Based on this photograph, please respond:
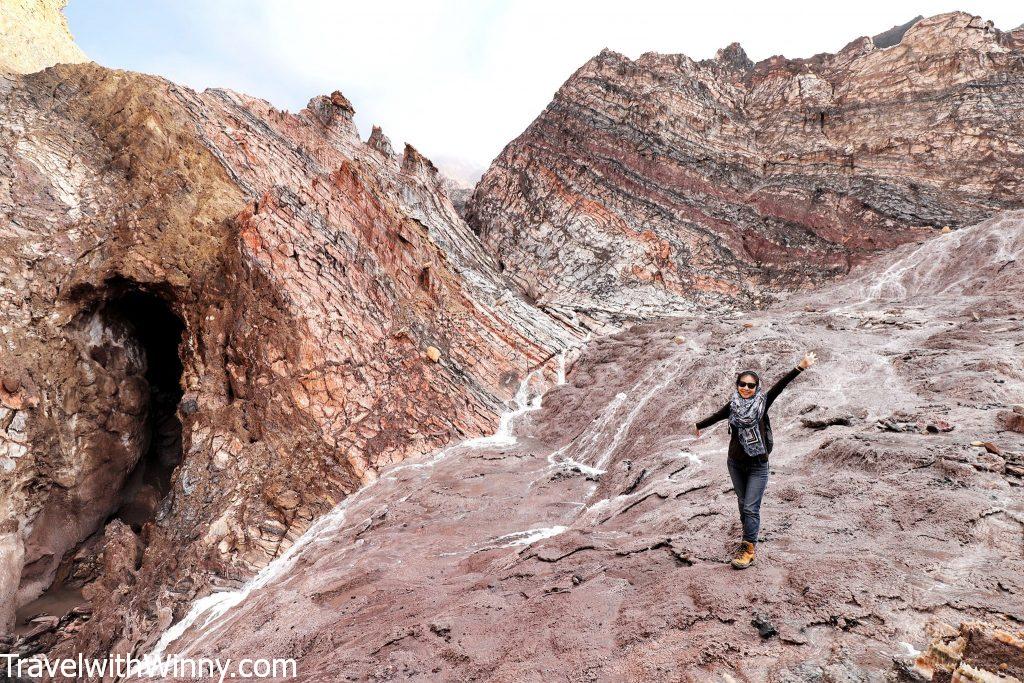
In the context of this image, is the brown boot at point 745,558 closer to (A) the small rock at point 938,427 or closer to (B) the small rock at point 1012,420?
(A) the small rock at point 938,427

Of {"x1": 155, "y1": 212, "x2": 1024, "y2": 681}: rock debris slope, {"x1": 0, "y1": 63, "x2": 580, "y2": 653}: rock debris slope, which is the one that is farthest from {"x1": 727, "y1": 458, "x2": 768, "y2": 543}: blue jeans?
{"x1": 0, "y1": 63, "x2": 580, "y2": 653}: rock debris slope

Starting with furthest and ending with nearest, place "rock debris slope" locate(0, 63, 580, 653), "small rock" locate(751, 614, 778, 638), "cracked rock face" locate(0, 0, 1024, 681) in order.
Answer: "rock debris slope" locate(0, 63, 580, 653) < "cracked rock face" locate(0, 0, 1024, 681) < "small rock" locate(751, 614, 778, 638)

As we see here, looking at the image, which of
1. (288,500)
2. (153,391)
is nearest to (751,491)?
(288,500)

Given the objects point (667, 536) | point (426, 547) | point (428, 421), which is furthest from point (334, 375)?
point (667, 536)

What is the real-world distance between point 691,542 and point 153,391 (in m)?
16.9

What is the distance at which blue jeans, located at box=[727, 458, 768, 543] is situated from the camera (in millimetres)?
4215

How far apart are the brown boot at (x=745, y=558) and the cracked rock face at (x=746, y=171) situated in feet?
63.0

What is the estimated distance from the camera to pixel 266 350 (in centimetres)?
1323

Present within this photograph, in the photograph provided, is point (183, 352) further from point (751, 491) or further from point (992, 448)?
point (992, 448)

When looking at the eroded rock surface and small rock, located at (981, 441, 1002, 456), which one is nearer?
small rock, located at (981, 441, 1002, 456)

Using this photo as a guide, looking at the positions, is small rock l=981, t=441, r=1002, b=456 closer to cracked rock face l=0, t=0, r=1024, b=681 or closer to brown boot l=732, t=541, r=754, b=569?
cracked rock face l=0, t=0, r=1024, b=681

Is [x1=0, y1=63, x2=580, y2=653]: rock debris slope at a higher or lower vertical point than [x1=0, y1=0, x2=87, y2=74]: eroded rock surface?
lower

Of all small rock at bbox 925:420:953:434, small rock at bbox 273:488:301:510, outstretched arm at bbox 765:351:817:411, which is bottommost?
small rock at bbox 273:488:301:510

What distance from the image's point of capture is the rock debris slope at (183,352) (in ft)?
36.3
